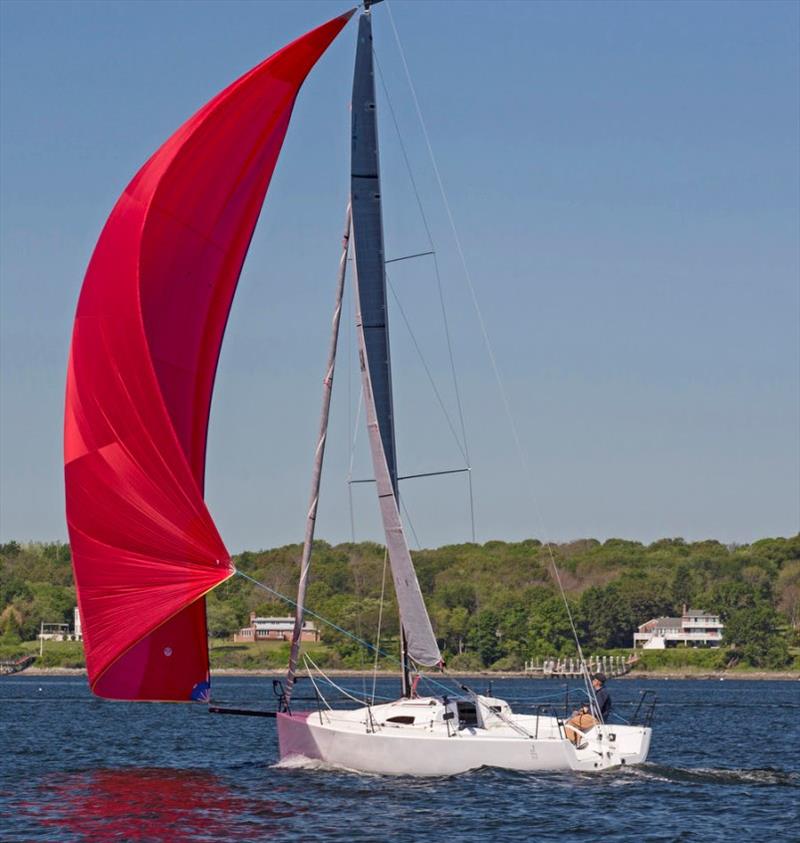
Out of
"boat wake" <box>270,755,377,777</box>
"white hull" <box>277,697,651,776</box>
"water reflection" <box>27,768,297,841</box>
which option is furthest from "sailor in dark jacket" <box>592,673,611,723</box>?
"water reflection" <box>27,768,297,841</box>

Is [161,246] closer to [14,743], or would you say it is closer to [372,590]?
[14,743]

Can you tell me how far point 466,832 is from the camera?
2781 centimetres

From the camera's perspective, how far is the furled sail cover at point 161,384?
31.5 meters

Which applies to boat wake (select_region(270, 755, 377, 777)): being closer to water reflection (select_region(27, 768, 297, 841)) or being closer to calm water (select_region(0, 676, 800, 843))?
calm water (select_region(0, 676, 800, 843))

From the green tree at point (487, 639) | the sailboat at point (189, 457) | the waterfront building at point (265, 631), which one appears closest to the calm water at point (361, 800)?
the sailboat at point (189, 457)

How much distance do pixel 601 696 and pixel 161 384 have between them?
10512mm

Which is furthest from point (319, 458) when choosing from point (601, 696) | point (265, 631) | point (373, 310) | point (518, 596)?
point (265, 631)

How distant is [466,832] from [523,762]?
452cm

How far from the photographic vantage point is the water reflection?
2766cm

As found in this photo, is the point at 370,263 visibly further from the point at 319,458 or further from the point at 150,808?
the point at 150,808

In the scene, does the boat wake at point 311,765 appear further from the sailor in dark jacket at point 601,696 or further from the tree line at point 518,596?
the tree line at point 518,596

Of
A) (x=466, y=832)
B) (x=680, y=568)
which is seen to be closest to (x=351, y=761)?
(x=466, y=832)

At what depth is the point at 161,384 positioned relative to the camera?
32.6 metres

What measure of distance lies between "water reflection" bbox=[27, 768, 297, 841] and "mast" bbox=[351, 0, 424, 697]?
5.35 m
